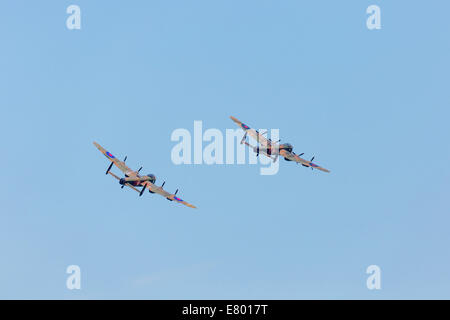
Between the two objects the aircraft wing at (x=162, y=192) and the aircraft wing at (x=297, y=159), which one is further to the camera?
the aircraft wing at (x=297, y=159)

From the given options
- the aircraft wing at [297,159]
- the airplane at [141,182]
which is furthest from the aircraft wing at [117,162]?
the aircraft wing at [297,159]

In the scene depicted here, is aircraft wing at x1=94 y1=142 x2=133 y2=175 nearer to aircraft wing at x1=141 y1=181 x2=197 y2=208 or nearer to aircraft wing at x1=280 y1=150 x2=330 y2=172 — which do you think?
aircraft wing at x1=141 y1=181 x2=197 y2=208

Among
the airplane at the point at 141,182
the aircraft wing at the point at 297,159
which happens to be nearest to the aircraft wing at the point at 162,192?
the airplane at the point at 141,182

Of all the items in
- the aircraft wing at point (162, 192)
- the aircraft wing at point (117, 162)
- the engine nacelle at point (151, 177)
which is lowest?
the aircraft wing at point (162, 192)

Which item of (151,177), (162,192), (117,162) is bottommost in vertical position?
(162,192)

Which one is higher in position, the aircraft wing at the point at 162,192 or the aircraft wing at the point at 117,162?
the aircraft wing at the point at 117,162

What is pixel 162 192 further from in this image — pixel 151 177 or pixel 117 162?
pixel 117 162

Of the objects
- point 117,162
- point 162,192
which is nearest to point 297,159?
point 162,192

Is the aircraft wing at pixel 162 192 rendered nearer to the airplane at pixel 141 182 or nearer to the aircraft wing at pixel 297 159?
the airplane at pixel 141 182

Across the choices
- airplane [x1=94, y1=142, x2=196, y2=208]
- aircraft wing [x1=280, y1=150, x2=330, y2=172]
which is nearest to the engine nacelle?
airplane [x1=94, y1=142, x2=196, y2=208]

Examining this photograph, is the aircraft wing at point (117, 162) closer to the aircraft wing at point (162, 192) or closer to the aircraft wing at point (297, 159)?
the aircraft wing at point (162, 192)
